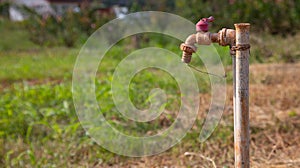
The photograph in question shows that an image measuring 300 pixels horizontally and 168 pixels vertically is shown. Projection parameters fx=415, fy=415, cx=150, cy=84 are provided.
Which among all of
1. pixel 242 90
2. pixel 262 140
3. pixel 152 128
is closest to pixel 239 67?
pixel 242 90

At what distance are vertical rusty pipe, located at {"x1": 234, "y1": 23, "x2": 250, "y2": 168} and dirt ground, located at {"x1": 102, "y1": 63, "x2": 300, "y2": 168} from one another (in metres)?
0.35

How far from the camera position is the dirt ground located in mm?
1905

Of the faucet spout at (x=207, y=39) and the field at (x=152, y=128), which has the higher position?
the faucet spout at (x=207, y=39)

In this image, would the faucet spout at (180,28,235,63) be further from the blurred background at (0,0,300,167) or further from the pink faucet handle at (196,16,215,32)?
the blurred background at (0,0,300,167)

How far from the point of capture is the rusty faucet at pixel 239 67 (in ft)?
3.59

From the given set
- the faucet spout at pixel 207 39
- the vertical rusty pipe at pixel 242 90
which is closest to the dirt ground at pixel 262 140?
the vertical rusty pipe at pixel 242 90

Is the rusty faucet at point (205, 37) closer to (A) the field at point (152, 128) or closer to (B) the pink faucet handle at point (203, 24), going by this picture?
(B) the pink faucet handle at point (203, 24)

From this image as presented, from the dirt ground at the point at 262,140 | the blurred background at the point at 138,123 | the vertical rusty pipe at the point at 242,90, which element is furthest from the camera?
the blurred background at the point at 138,123

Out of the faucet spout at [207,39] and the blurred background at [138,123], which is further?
the blurred background at [138,123]

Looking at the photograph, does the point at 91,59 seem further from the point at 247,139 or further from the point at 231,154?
the point at 247,139

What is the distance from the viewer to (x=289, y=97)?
9.35 ft

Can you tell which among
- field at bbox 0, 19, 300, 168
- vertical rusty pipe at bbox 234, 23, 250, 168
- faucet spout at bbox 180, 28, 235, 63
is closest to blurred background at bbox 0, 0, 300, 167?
field at bbox 0, 19, 300, 168

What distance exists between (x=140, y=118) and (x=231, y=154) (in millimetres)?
664

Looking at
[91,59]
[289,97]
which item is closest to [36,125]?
[289,97]
